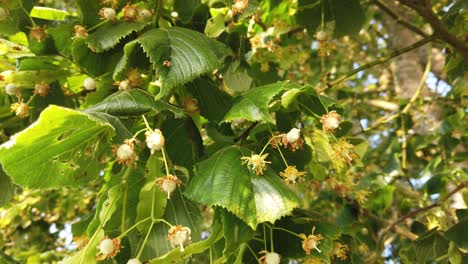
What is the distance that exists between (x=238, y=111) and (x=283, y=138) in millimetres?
115

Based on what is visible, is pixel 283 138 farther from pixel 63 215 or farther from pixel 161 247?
pixel 63 215

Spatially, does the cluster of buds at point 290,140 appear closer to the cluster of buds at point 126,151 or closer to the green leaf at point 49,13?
the cluster of buds at point 126,151

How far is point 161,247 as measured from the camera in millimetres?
1039

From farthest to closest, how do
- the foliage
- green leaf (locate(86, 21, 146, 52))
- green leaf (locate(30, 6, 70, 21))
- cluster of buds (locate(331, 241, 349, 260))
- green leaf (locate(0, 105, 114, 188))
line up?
green leaf (locate(30, 6, 70, 21))
cluster of buds (locate(331, 241, 349, 260))
green leaf (locate(86, 21, 146, 52))
the foliage
green leaf (locate(0, 105, 114, 188))

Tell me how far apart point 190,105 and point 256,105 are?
9.5 inches

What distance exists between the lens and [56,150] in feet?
3.26

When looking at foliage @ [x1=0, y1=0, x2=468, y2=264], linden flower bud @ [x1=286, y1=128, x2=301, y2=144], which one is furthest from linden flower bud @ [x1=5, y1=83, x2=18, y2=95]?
linden flower bud @ [x1=286, y1=128, x2=301, y2=144]

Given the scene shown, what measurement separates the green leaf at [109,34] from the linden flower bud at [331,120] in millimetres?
478

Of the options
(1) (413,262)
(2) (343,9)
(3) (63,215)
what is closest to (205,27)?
(2) (343,9)

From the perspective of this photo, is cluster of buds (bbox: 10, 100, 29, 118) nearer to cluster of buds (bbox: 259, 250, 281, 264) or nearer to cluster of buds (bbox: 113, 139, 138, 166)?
cluster of buds (bbox: 113, 139, 138, 166)

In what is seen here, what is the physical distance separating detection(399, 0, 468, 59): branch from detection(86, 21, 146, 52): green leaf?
78 cm

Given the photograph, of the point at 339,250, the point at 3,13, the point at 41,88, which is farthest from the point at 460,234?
the point at 3,13

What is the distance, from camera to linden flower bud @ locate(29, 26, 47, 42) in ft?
4.02

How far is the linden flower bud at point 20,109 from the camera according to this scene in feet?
3.99
